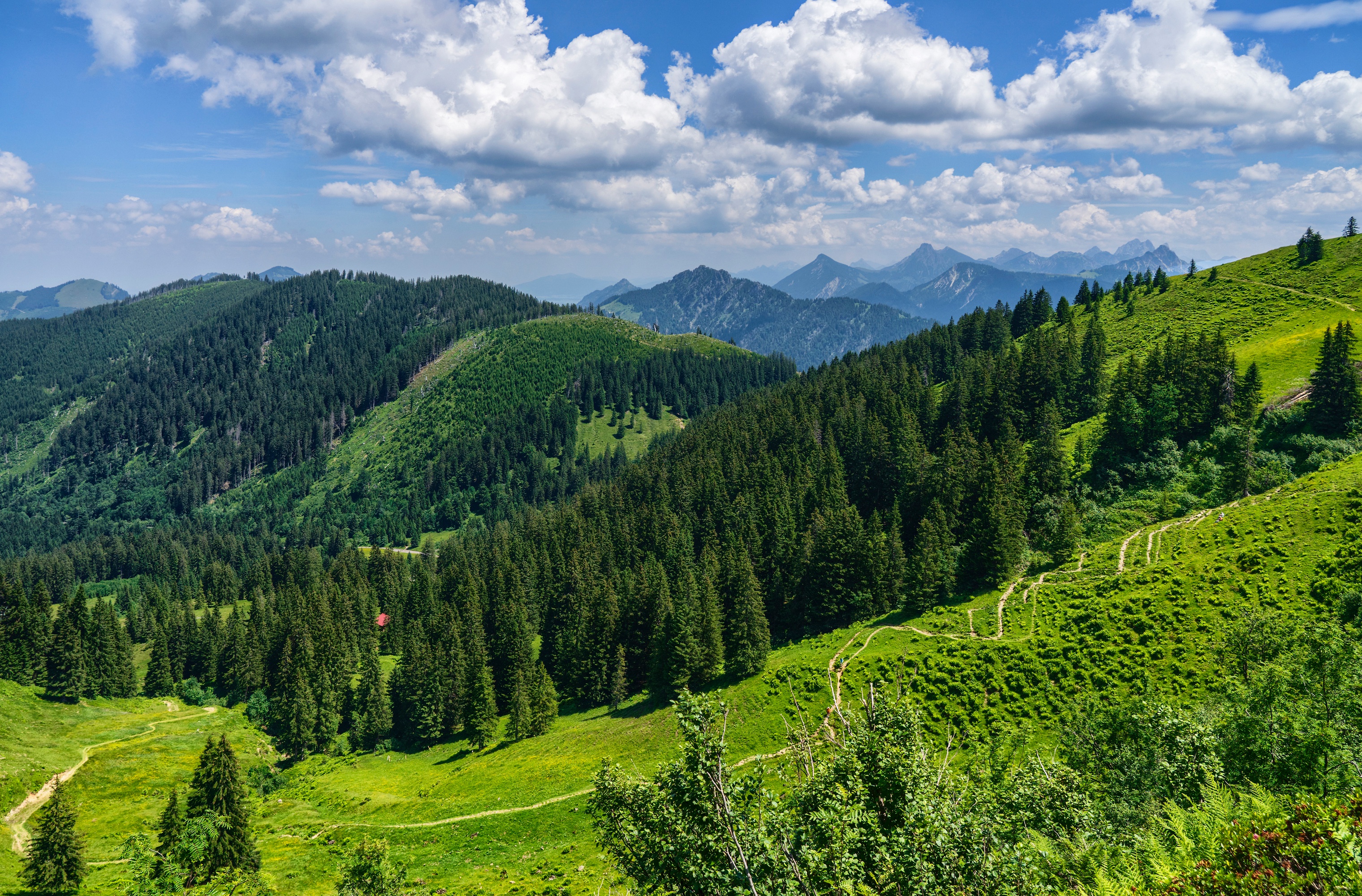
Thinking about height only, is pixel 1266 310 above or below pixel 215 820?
above

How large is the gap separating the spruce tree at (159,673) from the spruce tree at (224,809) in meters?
77.1

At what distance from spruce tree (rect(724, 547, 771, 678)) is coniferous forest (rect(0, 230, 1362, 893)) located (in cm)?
61

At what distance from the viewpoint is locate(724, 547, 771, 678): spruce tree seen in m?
76.0

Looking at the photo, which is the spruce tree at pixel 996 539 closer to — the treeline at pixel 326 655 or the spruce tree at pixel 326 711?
the treeline at pixel 326 655

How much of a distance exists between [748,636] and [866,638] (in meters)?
13.8

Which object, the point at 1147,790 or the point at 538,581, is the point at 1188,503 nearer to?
the point at 1147,790

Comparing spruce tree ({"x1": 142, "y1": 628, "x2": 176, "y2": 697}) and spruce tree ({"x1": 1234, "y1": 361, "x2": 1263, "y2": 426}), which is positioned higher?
spruce tree ({"x1": 1234, "y1": 361, "x2": 1263, "y2": 426})

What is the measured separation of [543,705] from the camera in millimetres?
83750

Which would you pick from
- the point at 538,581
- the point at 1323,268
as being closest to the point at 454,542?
the point at 538,581

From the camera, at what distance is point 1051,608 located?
215 feet

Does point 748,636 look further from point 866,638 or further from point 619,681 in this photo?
point 619,681

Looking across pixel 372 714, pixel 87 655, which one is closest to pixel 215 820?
pixel 372 714

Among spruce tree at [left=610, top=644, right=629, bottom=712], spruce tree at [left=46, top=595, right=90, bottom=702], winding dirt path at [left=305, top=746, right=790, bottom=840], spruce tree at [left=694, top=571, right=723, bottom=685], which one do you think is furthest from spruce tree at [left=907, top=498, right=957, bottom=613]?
spruce tree at [left=46, top=595, right=90, bottom=702]

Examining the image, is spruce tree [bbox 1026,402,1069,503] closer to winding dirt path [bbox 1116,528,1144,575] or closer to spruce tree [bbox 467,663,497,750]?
winding dirt path [bbox 1116,528,1144,575]
